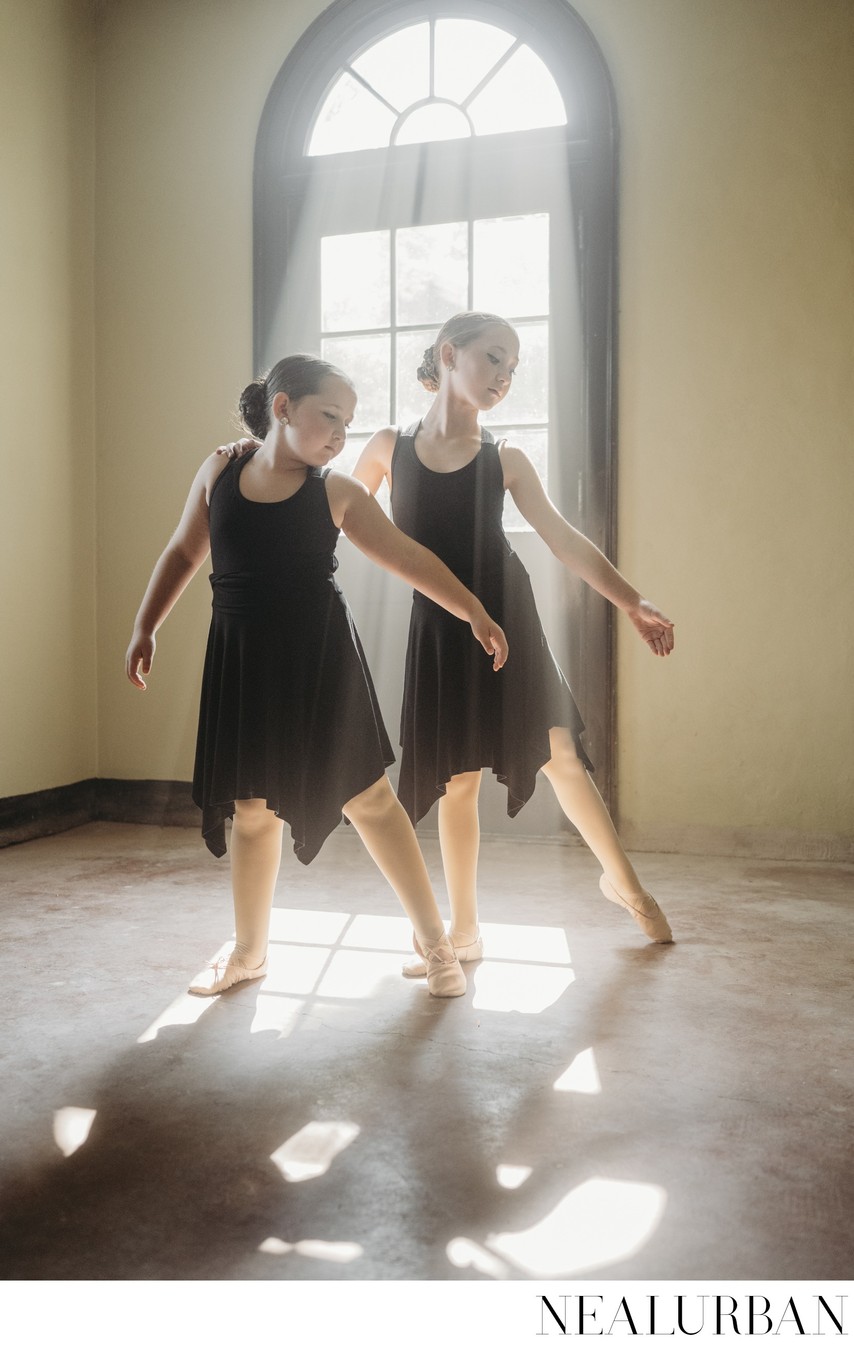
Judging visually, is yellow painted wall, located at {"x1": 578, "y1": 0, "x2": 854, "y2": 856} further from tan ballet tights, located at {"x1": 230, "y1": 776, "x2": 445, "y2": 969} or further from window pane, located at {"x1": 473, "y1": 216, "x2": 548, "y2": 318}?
tan ballet tights, located at {"x1": 230, "y1": 776, "x2": 445, "y2": 969}

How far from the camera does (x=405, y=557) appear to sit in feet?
5.86

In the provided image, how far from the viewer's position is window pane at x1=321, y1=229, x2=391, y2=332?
345cm

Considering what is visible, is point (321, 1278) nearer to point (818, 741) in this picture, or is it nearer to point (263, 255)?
point (818, 741)

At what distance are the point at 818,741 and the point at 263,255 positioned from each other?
8.01 ft

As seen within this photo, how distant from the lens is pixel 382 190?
11.3 ft

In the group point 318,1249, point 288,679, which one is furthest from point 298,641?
point 318,1249

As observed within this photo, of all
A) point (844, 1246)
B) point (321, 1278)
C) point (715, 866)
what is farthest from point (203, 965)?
point (715, 866)

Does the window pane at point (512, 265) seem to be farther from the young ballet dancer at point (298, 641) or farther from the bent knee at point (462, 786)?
the bent knee at point (462, 786)

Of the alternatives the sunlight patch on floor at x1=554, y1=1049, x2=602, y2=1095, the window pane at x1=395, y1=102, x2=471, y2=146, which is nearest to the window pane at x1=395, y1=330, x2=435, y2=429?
the window pane at x1=395, y1=102, x2=471, y2=146

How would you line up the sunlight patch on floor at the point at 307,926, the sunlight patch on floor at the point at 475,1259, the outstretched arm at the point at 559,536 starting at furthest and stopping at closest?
the sunlight patch on floor at the point at 307,926 < the outstretched arm at the point at 559,536 < the sunlight patch on floor at the point at 475,1259

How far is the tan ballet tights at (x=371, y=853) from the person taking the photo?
1.84 meters

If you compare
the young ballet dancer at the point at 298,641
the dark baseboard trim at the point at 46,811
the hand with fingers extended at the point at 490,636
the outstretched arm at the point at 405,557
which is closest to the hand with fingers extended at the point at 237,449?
the young ballet dancer at the point at 298,641

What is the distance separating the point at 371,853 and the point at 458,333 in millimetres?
1017

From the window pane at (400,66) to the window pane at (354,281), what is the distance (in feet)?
1.53
